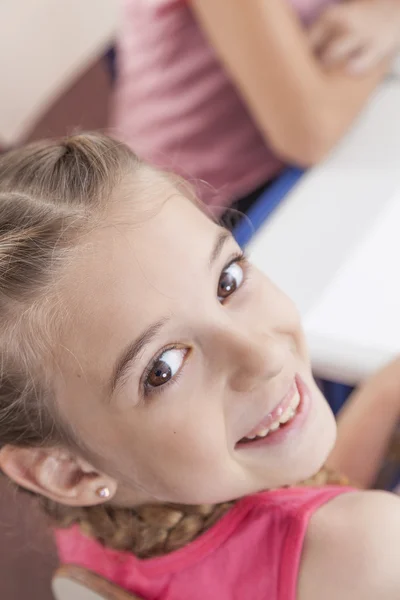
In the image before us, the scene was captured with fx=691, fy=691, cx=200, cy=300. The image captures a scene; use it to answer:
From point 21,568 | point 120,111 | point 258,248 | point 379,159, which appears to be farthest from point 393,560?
point 21,568

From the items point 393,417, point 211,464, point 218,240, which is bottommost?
point 393,417

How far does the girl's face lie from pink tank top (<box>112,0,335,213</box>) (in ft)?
1.53

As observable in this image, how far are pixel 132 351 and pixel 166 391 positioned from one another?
47mm

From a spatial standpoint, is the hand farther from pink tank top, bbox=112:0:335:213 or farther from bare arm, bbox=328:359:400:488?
bare arm, bbox=328:359:400:488

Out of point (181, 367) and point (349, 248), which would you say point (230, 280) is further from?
point (349, 248)

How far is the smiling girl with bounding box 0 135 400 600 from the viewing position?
508 millimetres

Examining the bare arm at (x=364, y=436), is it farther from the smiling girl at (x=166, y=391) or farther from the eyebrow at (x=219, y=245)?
the eyebrow at (x=219, y=245)

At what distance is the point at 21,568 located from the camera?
139cm

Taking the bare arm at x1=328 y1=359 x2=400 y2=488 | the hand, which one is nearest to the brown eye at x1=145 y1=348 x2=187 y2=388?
the bare arm at x1=328 y1=359 x2=400 y2=488

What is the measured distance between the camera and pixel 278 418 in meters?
0.58

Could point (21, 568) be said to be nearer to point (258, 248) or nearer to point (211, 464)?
point (258, 248)

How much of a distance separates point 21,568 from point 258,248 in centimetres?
89

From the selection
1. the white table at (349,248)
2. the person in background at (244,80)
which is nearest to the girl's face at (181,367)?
the white table at (349,248)

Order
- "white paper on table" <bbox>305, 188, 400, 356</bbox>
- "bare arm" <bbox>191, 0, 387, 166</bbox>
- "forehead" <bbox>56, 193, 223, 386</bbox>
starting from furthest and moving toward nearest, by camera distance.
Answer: "bare arm" <bbox>191, 0, 387, 166</bbox> → "white paper on table" <bbox>305, 188, 400, 356</bbox> → "forehead" <bbox>56, 193, 223, 386</bbox>
